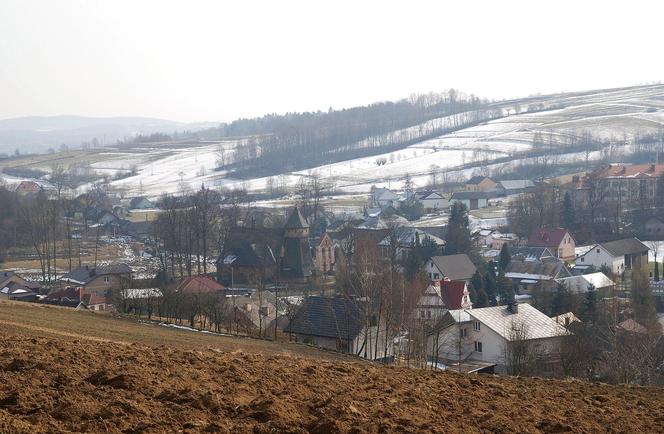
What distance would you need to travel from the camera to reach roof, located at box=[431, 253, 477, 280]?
162ft

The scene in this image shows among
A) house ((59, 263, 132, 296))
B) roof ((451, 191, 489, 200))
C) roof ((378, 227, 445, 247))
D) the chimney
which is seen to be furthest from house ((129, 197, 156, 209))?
the chimney

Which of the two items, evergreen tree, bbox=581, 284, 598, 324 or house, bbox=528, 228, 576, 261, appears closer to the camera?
evergreen tree, bbox=581, 284, 598, 324

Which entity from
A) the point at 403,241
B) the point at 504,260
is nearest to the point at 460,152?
the point at 403,241

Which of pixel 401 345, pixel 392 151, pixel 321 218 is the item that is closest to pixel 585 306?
pixel 401 345

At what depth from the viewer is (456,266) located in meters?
50.2

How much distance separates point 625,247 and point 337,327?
32.5m

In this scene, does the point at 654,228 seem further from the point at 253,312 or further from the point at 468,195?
the point at 253,312

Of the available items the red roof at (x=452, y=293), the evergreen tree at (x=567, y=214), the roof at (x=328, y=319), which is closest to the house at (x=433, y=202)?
the evergreen tree at (x=567, y=214)

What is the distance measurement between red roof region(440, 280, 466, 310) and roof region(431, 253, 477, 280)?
6792 millimetres

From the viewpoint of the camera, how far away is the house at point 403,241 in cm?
5444

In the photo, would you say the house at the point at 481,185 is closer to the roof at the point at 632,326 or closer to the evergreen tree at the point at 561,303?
the evergreen tree at the point at 561,303

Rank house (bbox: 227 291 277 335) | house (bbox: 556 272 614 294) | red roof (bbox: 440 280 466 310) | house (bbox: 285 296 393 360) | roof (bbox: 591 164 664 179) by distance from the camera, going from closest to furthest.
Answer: house (bbox: 285 296 393 360)
house (bbox: 227 291 277 335)
red roof (bbox: 440 280 466 310)
house (bbox: 556 272 614 294)
roof (bbox: 591 164 664 179)

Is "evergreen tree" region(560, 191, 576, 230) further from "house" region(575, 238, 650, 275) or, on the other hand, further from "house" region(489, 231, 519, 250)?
"house" region(575, 238, 650, 275)

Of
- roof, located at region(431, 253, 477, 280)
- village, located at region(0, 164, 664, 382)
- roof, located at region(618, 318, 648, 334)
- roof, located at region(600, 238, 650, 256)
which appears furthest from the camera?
roof, located at region(600, 238, 650, 256)
